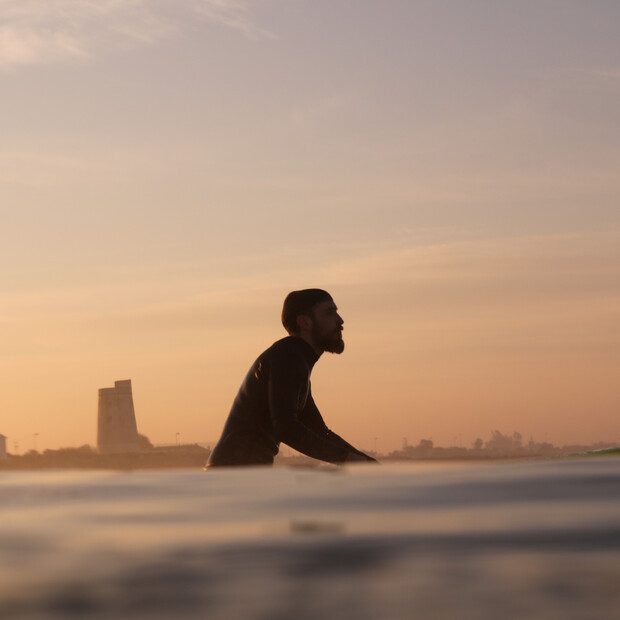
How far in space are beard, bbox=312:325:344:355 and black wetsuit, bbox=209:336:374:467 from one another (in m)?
0.08

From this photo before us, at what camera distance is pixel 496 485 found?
2.25 meters

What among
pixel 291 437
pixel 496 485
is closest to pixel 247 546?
pixel 496 485

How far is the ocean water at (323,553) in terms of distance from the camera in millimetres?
1104

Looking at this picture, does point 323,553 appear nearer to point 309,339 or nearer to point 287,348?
point 287,348

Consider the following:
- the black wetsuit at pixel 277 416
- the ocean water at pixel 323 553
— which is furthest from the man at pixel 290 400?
the ocean water at pixel 323 553

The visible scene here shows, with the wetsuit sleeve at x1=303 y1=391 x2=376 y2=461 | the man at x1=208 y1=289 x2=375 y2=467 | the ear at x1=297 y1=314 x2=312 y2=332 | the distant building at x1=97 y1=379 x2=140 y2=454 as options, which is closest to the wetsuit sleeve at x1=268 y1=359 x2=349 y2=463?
the man at x1=208 y1=289 x2=375 y2=467

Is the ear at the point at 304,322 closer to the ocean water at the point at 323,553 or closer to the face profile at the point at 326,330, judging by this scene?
the face profile at the point at 326,330

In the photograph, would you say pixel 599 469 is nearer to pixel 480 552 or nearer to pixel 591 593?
pixel 480 552

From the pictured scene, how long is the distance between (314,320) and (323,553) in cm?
Result: 431

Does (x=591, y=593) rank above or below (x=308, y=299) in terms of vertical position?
below

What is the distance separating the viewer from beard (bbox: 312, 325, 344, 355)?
5.66 metres

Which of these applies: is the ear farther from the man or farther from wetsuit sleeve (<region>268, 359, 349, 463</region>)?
wetsuit sleeve (<region>268, 359, 349, 463</region>)

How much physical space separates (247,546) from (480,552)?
354 millimetres

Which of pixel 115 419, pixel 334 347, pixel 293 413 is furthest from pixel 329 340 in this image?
pixel 115 419
